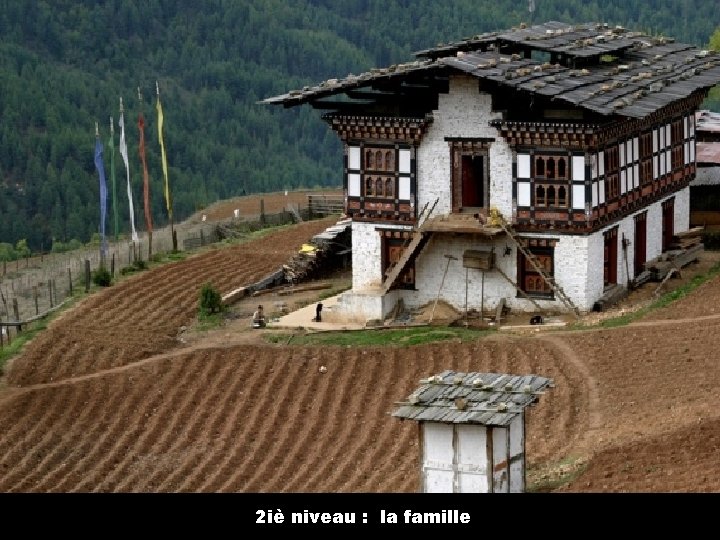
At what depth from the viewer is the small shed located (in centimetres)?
3794

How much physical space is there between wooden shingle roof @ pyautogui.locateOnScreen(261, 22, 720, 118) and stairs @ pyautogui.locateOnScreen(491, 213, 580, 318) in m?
3.70

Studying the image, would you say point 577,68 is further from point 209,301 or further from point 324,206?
point 324,206

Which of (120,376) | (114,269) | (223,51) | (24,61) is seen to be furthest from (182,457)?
(223,51)

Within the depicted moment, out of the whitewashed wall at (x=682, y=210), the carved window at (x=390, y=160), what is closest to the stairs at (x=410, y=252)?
the carved window at (x=390, y=160)

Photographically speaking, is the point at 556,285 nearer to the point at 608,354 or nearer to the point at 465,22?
the point at 608,354

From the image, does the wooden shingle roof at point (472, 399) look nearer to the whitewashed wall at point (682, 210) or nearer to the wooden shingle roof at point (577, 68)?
the wooden shingle roof at point (577, 68)

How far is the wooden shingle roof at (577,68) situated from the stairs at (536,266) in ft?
12.1

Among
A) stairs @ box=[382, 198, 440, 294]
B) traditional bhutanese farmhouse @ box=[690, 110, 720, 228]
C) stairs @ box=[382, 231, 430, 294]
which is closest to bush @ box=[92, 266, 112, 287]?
stairs @ box=[382, 198, 440, 294]

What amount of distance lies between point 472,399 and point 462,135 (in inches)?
771

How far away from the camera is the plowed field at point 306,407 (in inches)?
1673

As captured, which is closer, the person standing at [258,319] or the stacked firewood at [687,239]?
the person standing at [258,319]

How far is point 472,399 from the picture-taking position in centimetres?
3862

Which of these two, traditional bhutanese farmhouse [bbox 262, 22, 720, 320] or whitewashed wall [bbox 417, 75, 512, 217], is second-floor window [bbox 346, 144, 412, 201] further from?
whitewashed wall [bbox 417, 75, 512, 217]

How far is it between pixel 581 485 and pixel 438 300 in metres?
19.5
